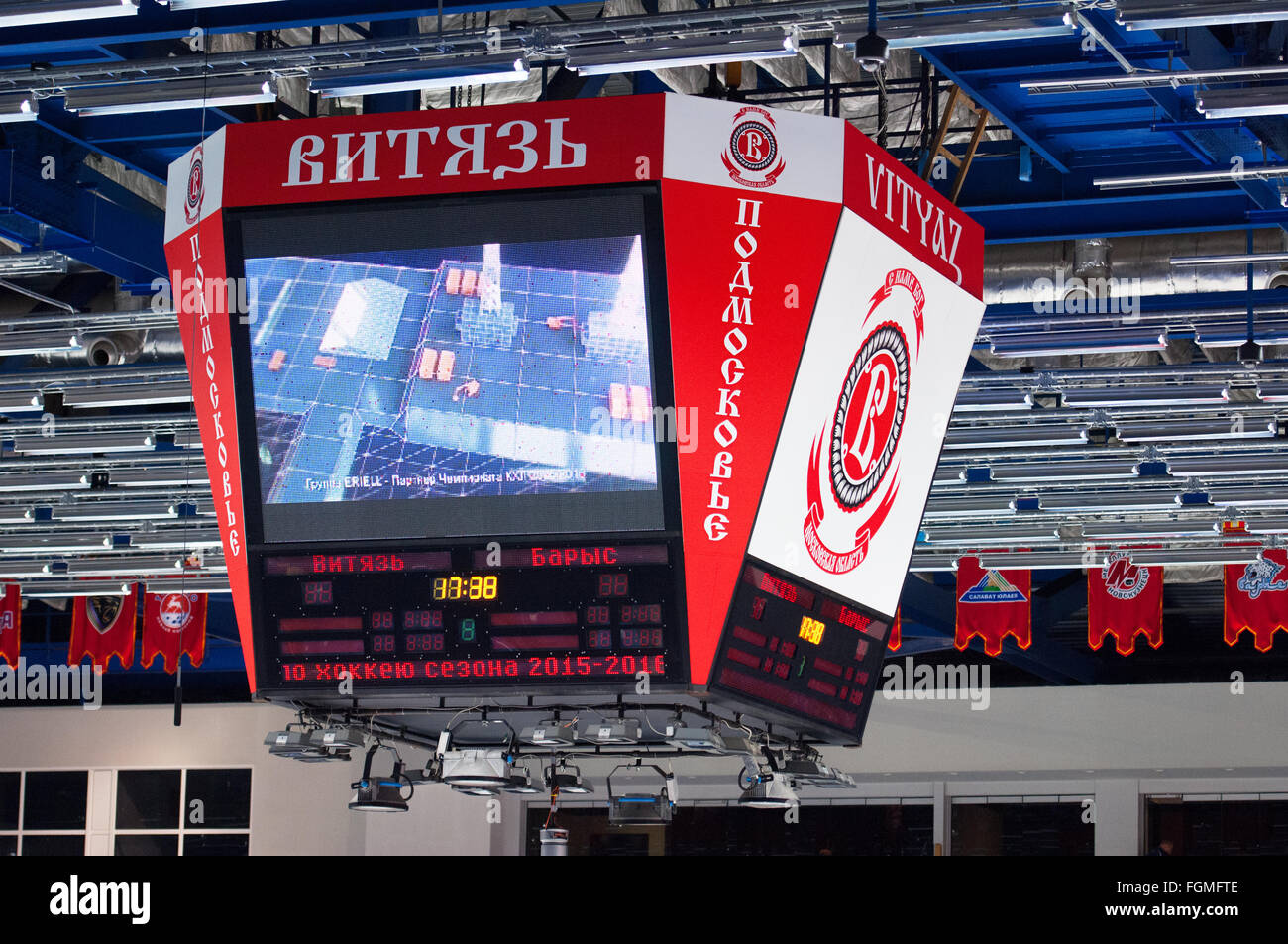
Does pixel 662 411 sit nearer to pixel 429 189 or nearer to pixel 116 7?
pixel 429 189

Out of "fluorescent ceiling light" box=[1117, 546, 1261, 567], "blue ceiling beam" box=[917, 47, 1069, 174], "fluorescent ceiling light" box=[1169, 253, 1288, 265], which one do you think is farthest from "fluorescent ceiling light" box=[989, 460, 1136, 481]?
"blue ceiling beam" box=[917, 47, 1069, 174]

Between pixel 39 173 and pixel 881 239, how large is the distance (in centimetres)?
419

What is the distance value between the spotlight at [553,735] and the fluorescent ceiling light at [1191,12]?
398cm

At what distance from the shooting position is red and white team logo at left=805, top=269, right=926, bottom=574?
Answer: 760 centimetres

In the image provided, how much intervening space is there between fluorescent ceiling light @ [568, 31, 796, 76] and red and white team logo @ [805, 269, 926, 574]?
1285 mm

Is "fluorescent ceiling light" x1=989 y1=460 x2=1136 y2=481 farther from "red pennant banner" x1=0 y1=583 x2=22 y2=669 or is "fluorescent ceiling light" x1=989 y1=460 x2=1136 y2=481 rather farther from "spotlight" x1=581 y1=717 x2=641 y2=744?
"red pennant banner" x1=0 y1=583 x2=22 y2=669

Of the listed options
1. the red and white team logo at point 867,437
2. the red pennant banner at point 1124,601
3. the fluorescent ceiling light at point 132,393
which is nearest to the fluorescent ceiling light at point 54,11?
the red and white team logo at point 867,437

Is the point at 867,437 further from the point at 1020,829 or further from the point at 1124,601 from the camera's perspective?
the point at 1020,829

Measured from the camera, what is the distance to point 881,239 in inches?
296

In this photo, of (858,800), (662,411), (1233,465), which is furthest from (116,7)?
(858,800)

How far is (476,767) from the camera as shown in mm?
8633

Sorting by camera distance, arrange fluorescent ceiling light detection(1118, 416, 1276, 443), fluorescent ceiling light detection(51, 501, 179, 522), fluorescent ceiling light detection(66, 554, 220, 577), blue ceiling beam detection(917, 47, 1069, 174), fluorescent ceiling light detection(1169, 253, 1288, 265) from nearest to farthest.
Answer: blue ceiling beam detection(917, 47, 1069, 174) < fluorescent ceiling light detection(1169, 253, 1288, 265) < fluorescent ceiling light detection(1118, 416, 1276, 443) < fluorescent ceiling light detection(51, 501, 179, 522) < fluorescent ceiling light detection(66, 554, 220, 577)

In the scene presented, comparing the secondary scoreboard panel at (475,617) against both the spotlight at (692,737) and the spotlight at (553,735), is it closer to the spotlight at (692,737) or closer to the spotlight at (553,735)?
the spotlight at (692,737)

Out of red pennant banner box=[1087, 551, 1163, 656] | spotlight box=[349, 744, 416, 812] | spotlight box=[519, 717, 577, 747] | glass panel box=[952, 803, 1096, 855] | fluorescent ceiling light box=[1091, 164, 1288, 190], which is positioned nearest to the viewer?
fluorescent ceiling light box=[1091, 164, 1288, 190]
